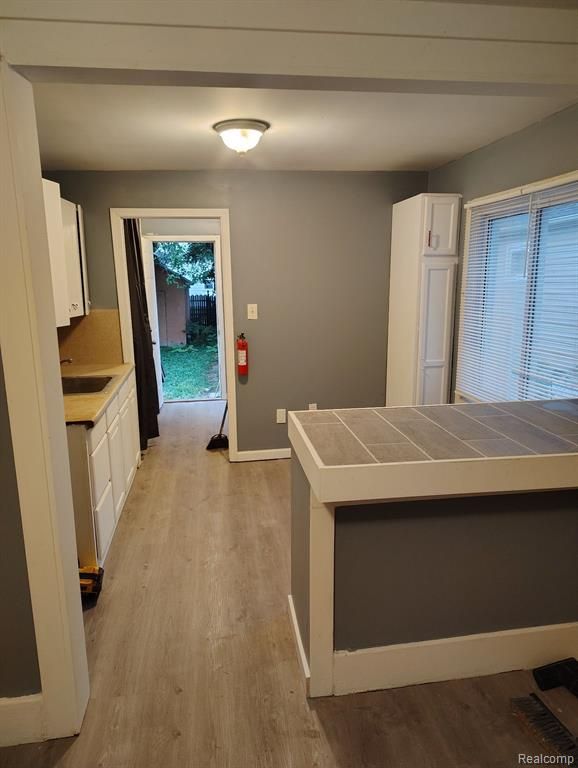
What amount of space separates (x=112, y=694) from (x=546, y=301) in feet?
9.09

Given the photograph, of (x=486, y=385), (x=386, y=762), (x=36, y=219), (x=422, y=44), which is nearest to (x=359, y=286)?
(x=486, y=385)

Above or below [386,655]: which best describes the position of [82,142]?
above

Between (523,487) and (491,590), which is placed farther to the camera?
(491,590)

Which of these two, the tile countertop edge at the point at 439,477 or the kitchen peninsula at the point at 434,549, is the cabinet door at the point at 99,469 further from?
the tile countertop edge at the point at 439,477

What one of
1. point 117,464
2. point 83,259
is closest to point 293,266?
point 83,259

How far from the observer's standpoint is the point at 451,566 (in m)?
1.86

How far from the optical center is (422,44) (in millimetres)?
1450

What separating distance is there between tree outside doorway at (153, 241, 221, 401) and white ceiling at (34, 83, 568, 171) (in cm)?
491

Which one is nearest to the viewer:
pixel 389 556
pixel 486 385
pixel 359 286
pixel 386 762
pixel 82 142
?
pixel 386 762

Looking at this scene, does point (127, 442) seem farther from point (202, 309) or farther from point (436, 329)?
point (202, 309)

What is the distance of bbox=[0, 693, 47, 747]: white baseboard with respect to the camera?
1.67m

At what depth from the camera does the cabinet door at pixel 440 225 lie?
11.4ft

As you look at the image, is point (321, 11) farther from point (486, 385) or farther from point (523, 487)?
point (486, 385)

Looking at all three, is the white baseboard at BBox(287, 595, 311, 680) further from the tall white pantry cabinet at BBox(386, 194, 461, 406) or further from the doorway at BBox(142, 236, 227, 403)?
the doorway at BBox(142, 236, 227, 403)
